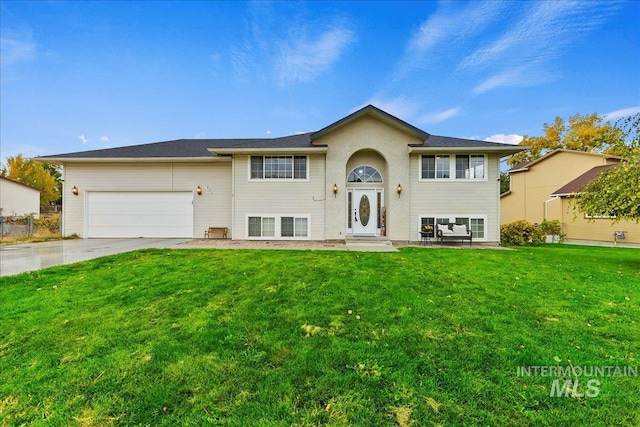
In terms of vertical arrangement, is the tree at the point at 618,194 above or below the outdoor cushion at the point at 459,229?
above

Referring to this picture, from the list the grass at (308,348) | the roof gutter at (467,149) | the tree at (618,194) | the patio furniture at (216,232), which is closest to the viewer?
the grass at (308,348)

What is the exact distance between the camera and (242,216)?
12250 mm

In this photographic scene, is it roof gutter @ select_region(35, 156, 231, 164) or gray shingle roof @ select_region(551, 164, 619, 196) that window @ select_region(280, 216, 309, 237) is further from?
gray shingle roof @ select_region(551, 164, 619, 196)

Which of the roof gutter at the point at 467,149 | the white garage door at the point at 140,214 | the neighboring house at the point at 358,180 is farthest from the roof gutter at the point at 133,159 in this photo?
the roof gutter at the point at 467,149

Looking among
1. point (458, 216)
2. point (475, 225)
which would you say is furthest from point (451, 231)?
Result: point (475, 225)

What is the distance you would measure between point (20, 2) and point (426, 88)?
67.2 feet

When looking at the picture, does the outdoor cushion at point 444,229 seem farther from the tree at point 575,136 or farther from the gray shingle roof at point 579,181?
the tree at point 575,136

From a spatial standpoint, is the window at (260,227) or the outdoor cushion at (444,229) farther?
the window at (260,227)

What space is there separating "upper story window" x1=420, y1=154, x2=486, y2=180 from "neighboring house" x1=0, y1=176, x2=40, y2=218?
32.1 meters

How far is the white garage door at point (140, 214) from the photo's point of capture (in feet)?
43.1

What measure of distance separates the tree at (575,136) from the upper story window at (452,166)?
64.1 ft

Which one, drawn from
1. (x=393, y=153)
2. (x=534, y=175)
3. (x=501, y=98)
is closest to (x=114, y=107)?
(x=393, y=153)

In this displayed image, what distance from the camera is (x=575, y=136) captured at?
28484 mm

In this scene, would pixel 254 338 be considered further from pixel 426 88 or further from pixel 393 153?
pixel 426 88
